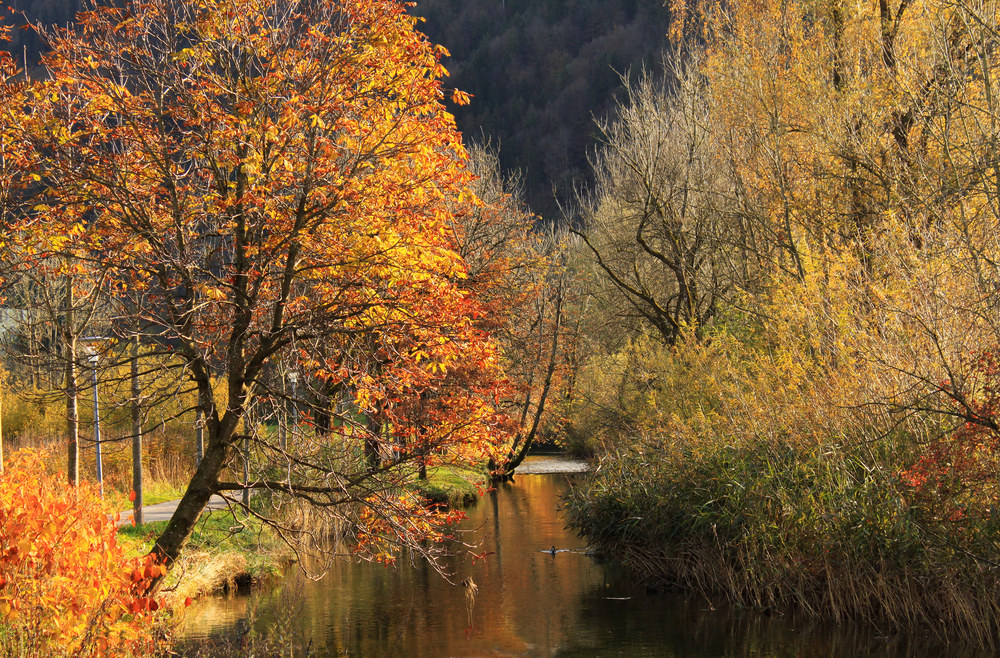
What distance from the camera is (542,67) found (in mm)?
91188

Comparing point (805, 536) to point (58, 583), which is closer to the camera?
point (58, 583)

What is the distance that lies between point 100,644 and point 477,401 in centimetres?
521

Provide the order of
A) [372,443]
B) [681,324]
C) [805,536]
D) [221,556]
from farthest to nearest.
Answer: [681,324], [221,556], [805,536], [372,443]

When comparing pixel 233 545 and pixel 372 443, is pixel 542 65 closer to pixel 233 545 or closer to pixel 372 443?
pixel 233 545

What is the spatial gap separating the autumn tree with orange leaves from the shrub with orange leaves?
189cm

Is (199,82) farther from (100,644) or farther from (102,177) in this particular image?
(100,644)

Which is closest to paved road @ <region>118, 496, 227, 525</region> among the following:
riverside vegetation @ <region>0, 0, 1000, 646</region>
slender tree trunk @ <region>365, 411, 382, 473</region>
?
riverside vegetation @ <region>0, 0, 1000, 646</region>

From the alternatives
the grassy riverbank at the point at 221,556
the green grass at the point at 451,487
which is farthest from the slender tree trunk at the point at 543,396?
the grassy riverbank at the point at 221,556

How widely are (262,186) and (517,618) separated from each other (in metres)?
7.64

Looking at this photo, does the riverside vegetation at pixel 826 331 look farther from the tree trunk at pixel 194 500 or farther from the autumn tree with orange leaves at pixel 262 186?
the tree trunk at pixel 194 500

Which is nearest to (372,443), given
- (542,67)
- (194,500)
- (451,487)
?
(194,500)

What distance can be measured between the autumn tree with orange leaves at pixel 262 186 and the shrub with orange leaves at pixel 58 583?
189 centimetres

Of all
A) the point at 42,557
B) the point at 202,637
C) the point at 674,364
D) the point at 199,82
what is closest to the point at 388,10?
the point at 199,82

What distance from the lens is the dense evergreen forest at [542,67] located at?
79938mm
